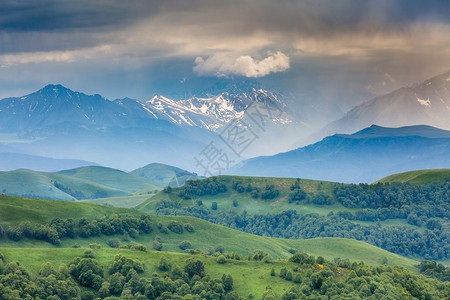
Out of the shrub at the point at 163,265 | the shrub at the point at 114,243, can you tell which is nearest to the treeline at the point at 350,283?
the shrub at the point at 163,265

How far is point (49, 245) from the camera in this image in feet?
513

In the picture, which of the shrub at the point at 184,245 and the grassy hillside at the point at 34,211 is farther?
the shrub at the point at 184,245

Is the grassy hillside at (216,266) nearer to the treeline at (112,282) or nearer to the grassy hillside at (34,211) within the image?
the treeline at (112,282)

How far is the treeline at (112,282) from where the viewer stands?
344 feet

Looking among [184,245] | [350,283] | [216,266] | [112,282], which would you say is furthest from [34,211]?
[350,283]

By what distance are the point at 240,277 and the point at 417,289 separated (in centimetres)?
5233

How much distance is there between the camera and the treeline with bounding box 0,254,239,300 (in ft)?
344

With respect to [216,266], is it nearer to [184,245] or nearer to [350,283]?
[350,283]

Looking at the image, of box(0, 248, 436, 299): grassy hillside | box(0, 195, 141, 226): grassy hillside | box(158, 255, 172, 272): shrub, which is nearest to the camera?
box(0, 248, 436, 299): grassy hillside

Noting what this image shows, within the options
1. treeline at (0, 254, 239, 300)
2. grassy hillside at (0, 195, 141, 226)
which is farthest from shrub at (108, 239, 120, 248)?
treeline at (0, 254, 239, 300)

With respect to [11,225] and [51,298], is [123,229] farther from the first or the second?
[51,298]

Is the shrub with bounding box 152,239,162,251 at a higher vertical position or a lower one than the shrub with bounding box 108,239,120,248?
lower

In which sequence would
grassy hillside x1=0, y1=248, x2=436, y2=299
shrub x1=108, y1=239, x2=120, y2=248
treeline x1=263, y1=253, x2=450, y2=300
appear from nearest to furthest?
1. grassy hillside x1=0, y1=248, x2=436, y2=299
2. treeline x1=263, y1=253, x2=450, y2=300
3. shrub x1=108, y1=239, x2=120, y2=248

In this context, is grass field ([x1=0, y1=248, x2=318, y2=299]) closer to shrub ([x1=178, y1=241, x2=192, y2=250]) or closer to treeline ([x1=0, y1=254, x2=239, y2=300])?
treeline ([x1=0, y1=254, x2=239, y2=300])
